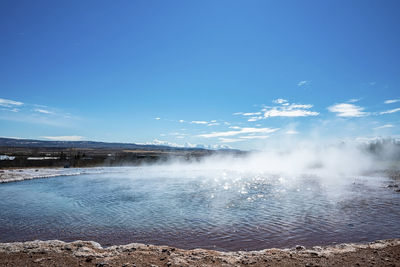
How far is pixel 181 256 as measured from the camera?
8219mm

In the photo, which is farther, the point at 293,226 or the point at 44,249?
the point at 293,226

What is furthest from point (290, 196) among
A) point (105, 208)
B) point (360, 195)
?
point (105, 208)

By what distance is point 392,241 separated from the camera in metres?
9.62

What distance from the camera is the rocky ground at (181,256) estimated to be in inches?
299

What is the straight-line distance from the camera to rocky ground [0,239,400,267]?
760 centimetres

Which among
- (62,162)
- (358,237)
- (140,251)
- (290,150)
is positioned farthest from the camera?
(290,150)

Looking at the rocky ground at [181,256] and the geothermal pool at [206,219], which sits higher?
the rocky ground at [181,256]

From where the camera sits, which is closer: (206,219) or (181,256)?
(181,256)

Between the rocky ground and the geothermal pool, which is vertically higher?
the rocky ground

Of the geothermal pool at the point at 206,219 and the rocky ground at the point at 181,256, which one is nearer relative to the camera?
the rocky ground at the point at 181,256

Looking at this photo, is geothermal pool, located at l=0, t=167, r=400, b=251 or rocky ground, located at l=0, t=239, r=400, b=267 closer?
rocky ground, located at l=0, t=239, r=400, b=267

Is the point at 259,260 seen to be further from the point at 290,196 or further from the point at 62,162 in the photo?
the point at 62,162

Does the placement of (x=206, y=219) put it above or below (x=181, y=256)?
below

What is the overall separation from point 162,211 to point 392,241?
434 inches
